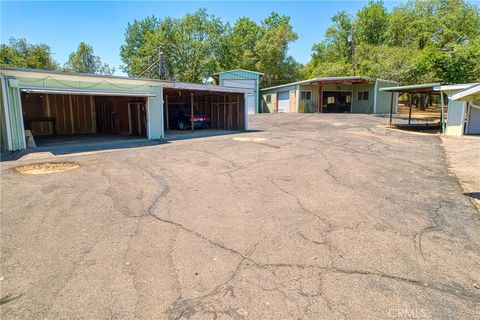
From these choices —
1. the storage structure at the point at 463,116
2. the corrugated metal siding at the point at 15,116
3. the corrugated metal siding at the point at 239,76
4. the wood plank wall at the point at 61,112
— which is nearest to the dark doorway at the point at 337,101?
the corrugated metal siding at the point at 239,76

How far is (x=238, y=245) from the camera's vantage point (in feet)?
12.4

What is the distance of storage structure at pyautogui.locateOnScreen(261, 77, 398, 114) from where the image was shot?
27.8 m

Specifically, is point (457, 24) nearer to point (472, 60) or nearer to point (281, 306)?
point (472, 60)

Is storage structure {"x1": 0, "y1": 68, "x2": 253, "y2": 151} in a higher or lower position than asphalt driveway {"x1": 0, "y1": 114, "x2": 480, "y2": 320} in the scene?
higher

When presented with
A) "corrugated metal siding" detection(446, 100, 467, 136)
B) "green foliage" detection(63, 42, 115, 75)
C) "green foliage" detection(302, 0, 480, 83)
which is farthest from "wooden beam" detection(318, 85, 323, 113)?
"green foliage" detection(63, 42, 115, 75)

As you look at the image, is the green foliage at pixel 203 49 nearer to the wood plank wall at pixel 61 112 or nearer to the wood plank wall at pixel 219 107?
the wood plank wall at pixel 219 107

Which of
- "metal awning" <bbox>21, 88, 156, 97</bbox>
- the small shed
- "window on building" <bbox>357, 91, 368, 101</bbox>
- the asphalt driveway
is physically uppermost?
the small shed

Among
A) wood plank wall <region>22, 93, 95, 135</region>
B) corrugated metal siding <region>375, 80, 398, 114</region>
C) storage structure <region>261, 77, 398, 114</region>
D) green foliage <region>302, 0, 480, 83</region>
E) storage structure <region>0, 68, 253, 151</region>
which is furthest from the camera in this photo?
corrugated metal siding <region>375, 80, 398, 114</region>

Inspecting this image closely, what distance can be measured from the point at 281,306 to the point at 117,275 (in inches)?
66.4

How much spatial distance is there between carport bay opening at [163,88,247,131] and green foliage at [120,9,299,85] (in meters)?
20.2

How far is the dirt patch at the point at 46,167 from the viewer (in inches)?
294

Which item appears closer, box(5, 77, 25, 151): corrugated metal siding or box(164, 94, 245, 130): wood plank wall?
box(5, 77, 25, 151): corrugated metal siding

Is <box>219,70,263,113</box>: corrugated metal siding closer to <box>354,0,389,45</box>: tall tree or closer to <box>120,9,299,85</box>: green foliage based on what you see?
<box>120,9,299,85</box>: green foliage

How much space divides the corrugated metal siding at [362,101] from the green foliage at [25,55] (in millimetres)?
35363
